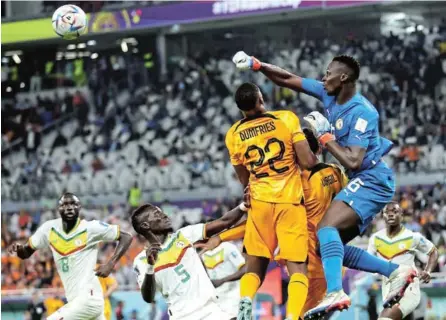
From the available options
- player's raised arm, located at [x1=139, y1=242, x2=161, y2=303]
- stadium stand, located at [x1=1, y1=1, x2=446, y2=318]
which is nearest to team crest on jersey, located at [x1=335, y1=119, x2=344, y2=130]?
player's raised arm, located at [x1=139, y1=242, x2=161, y2=303]

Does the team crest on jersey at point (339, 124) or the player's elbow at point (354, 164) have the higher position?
the team crest on jersey at point (339, 124)

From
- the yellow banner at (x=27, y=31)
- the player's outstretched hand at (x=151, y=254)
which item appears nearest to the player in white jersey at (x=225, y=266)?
the player's outstretched hand at (x=151, y=254)

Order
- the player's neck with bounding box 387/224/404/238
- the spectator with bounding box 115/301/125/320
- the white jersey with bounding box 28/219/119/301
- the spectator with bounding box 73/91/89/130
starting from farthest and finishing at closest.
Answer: the spectator with bounding box 73/91/89/130
the spectator with bounding box 115/301/125/320
the player's neck with bounding box 387/224/404/238
the white jersey with bounding box 28/219/119/301

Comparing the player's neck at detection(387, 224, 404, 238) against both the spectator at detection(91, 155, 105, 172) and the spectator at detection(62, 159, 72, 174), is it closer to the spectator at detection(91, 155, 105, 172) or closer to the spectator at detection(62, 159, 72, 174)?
the spectator at detection(91, 155, 105, 172)

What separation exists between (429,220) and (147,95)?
11.9 meters

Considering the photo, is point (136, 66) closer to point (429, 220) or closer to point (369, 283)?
point (429, 220)

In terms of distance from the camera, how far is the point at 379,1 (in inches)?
967

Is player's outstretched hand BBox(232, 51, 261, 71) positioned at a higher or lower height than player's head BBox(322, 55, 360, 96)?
higher

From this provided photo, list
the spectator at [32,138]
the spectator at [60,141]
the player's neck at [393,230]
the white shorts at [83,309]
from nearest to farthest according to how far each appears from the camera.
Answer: the white shorts at [83,309], the player's neck at [393,230], the spectator at [60,141], the spectator at [32,138]

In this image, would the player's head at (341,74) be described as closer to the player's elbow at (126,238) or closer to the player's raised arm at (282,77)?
the player's raised arm at (282,77)

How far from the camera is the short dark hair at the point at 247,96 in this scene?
8.94 meters

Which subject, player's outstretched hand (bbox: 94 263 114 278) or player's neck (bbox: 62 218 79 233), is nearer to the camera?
player's outstretched hand (bbox: 94 263 114 278)

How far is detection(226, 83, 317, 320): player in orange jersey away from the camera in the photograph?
8.88m

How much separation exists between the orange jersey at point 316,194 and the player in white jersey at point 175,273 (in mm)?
600
